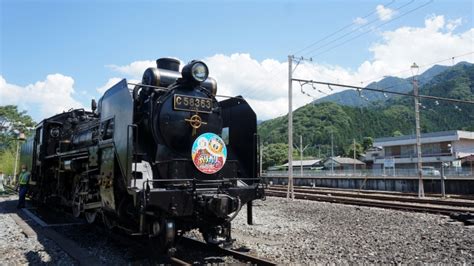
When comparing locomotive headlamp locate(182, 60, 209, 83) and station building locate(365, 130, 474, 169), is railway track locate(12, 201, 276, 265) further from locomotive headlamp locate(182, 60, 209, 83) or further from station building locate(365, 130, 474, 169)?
station building locate(365, 130, 474, 169)

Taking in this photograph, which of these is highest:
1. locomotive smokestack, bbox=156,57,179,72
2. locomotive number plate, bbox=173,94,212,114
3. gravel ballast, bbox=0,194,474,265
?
locomotive smokestack, bbox=156,57,179,72

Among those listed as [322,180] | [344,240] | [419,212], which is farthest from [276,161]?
[344,240]

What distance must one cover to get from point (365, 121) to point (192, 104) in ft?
395

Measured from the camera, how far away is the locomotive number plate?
6568 millimetres

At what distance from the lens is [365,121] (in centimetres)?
11981

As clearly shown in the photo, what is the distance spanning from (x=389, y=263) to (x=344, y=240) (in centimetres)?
189

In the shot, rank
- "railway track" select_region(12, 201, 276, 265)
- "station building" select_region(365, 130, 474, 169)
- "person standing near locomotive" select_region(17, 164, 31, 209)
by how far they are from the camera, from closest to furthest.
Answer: "railway track" select_region(12, 201, 276, 265) < "person standing near locomotive" select_region(17, 164, 31, 209) < "station building" select_region(365, 130, 474, 169)

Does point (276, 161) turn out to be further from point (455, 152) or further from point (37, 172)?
point (37, 172)

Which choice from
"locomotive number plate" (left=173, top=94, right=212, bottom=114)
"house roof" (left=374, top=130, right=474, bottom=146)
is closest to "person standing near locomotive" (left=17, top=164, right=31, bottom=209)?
"locomotive number plate" (left=173, top=94, right=212, bottom=114)

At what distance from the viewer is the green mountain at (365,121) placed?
10112cm

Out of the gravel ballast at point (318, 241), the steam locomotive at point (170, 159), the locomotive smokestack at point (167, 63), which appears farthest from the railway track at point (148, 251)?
the locomotive smokestack at point (167, 63)

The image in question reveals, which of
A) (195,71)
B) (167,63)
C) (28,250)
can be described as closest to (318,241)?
(195,71)

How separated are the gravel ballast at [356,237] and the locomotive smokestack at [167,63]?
3652 mm

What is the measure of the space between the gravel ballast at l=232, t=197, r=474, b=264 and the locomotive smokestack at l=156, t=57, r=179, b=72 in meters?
3.65
